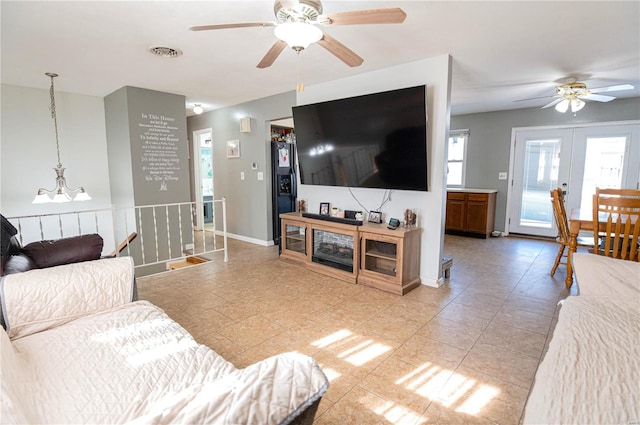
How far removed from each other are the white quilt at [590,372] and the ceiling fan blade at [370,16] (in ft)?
5.54

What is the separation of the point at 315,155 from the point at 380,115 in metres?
1.08

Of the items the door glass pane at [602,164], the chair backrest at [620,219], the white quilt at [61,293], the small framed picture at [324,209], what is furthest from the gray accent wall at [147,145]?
the door glass pane at [602,164]

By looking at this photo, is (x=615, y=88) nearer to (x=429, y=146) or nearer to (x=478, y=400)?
(x=429, y=146)

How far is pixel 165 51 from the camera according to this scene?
10.0 ft

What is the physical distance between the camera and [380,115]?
3377mm

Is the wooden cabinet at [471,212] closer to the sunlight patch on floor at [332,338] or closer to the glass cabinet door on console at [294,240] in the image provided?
the glass cabinet door on console at [294,240]

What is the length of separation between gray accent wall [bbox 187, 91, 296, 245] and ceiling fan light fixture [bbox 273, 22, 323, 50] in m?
2.85

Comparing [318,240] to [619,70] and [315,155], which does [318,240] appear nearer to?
[315,155]

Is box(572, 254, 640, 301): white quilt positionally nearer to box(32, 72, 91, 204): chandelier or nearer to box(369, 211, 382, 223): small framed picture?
box(369, 211, 382, 223): small framed picture

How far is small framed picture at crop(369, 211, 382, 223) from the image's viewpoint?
3757mm

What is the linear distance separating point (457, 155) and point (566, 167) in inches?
73.6

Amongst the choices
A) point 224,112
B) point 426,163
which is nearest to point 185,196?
point 224,112

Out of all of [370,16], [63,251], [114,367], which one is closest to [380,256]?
[370,16]

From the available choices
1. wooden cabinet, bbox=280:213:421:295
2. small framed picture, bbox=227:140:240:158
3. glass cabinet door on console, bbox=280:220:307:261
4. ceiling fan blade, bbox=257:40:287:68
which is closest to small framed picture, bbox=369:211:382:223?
wooden cabinet, bbox=280:213:421:295
